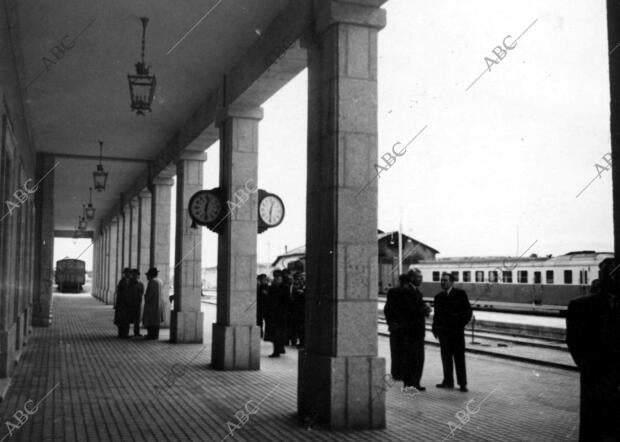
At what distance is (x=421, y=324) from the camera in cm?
973

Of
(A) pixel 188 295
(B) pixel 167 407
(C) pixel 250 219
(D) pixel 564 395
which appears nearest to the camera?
(B) pixel 167 407

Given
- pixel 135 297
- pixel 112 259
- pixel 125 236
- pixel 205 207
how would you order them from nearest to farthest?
pixel 205 207
pixel 135 297
pixel 125 236
pixel 112 259

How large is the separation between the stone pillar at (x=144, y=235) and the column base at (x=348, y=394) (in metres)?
16.3

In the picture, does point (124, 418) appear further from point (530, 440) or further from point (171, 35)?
point (171, 35)

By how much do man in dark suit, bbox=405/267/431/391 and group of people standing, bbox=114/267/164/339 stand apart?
8.46m

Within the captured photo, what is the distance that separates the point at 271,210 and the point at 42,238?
37.0 feet

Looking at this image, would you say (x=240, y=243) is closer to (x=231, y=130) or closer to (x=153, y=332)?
(x=231, y=130)

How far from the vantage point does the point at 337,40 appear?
7500 millimetres

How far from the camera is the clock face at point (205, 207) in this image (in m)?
11.6

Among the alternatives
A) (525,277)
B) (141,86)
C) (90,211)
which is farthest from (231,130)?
(525,277)

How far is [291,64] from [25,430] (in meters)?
5.75

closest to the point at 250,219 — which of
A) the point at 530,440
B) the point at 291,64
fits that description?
the point at 291,64

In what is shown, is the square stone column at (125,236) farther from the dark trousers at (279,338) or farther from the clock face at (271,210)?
the clock face at (271,210)

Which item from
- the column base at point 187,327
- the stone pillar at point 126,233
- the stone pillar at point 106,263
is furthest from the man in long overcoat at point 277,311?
the stone pillar at point 106,263
